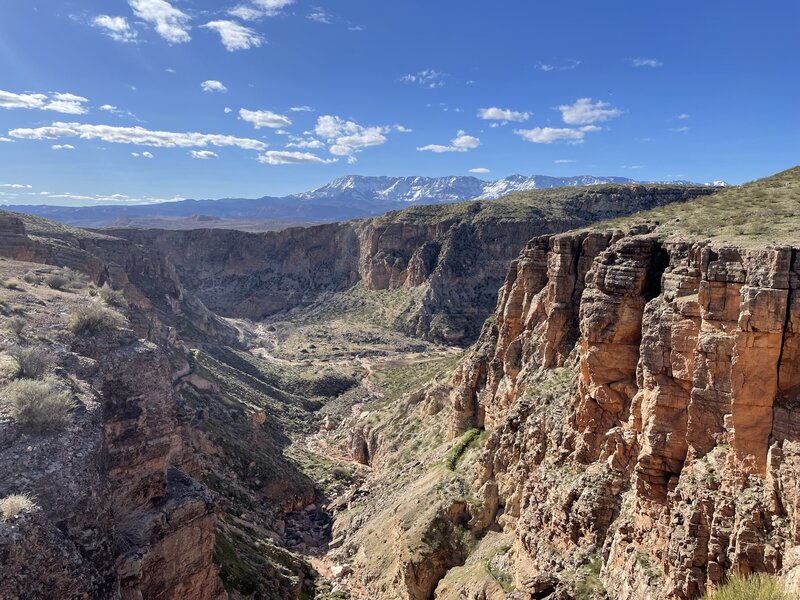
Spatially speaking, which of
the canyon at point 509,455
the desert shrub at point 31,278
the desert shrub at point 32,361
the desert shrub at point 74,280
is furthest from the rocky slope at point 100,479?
the desert shrub at point 74,280

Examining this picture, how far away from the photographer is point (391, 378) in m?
78.1

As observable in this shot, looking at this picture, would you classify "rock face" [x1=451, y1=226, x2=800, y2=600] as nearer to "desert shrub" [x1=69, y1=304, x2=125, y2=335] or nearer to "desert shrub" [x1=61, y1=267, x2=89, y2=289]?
"desert shrub" [x1=69, y1=304, x2=125, y2=335]

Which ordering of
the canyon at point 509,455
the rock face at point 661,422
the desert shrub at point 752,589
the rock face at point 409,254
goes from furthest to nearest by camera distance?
the rock face at point 409,254, the canyon at point 509,455, the rock face at point 661,422, the desert shrub at point 752,589

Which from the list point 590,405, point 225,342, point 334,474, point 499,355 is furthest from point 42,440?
point 225,342

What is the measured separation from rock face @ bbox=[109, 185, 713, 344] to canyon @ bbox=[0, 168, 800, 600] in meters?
49.7

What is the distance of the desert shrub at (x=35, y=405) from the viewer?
57.6 feet

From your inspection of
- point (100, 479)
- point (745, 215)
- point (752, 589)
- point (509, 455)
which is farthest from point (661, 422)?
point (100, 479)

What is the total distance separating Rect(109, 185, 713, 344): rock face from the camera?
345 ft

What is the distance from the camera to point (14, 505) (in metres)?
13.9

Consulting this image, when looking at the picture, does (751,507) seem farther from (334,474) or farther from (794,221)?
(334,474)

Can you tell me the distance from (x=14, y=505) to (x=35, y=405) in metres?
4.80

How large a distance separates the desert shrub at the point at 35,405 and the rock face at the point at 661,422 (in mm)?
18676

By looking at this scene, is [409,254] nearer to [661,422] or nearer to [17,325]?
[17,325]

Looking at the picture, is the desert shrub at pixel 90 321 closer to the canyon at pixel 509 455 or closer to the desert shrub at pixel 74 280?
the canyon at pixel 509 455
